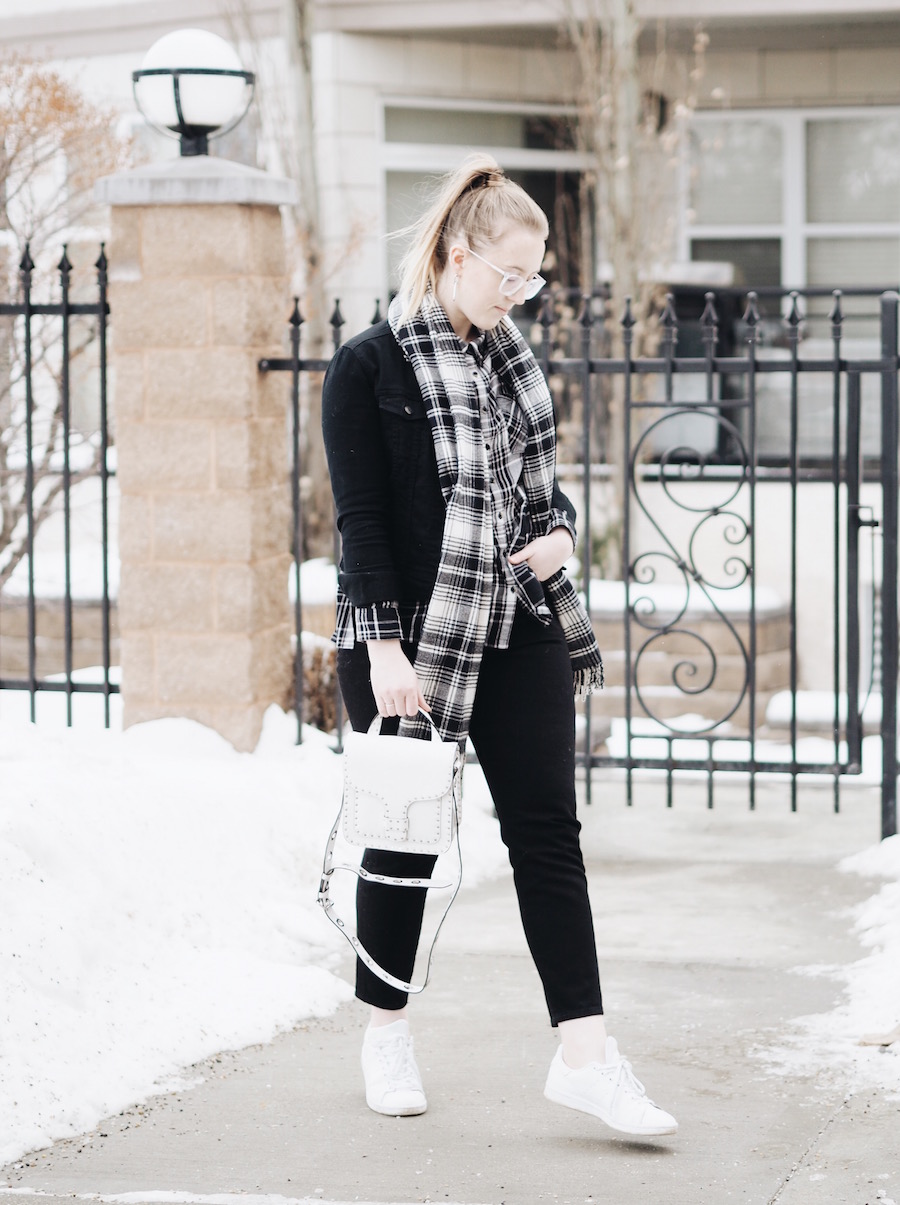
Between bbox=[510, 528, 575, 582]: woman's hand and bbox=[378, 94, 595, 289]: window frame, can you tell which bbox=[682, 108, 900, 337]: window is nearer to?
bbox=[378, 94, 595, 289]: window frame

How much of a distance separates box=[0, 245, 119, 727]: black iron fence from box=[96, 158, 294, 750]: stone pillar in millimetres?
127

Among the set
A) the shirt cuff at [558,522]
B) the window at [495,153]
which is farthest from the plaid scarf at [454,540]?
the window at [495,153]

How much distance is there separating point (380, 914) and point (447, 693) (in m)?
0.49

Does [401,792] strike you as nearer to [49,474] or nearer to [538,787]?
[538,787]

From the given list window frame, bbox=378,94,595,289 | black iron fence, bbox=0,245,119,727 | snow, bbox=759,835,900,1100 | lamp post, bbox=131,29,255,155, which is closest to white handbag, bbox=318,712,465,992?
snow, bbox=759,835,900,1100

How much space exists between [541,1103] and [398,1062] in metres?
0.30

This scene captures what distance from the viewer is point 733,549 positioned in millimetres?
9703

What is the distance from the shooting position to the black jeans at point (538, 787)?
3.22m

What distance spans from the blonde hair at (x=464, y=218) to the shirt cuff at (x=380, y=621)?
55cm

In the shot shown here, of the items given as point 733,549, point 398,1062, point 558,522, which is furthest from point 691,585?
point 398,1062

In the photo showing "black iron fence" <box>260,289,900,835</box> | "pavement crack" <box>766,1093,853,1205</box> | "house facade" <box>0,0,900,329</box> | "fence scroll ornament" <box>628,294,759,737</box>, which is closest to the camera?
"pavement crack" <box>766,1093,853,1205</box>

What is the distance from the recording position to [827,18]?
454 inches

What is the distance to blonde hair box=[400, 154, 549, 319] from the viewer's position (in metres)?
3.20

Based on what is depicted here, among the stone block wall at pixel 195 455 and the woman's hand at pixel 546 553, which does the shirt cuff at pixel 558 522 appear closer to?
the woman's hand at pixel 546 553
